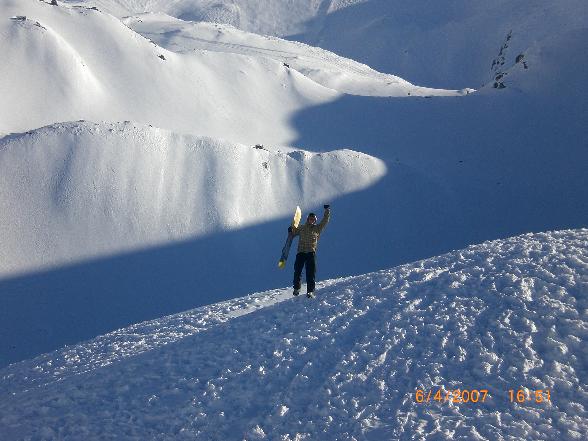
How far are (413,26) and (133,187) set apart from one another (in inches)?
1957

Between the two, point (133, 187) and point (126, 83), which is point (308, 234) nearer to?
point (133, 187)

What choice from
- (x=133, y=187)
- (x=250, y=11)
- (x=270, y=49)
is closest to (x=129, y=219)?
(x=133, y=187)

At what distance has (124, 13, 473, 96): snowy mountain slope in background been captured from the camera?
3155 cm

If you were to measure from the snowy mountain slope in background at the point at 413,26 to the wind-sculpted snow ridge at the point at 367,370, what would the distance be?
4073 centimetres

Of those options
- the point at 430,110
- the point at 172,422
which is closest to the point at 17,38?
the point at 430,110

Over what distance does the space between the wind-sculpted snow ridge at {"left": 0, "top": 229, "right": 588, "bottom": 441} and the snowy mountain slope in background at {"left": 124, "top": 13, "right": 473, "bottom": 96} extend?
2424 centimetres

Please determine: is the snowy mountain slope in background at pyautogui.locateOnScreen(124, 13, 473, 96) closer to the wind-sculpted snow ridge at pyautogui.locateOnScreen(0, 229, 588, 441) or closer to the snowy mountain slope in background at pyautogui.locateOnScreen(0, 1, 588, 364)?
the snowy mountain slope in background at pyautogui.locateOnScreen(0, 1, 588, 364)

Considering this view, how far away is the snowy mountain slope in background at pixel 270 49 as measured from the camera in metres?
31.5

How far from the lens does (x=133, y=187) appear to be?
1638 centimetres

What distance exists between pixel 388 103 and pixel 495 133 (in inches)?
226

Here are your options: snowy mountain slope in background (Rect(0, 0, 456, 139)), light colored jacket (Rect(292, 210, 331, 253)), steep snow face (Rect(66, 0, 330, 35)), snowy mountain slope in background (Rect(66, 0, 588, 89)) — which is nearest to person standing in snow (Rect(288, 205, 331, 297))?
light colored jacket (Rect(292, 210, 331, 253))

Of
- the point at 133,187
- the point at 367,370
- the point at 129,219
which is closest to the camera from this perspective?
the point at 367,370

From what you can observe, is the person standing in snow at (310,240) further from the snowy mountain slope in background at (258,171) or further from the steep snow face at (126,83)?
the steep snow face at (126,83)

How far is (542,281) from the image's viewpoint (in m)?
6.92
